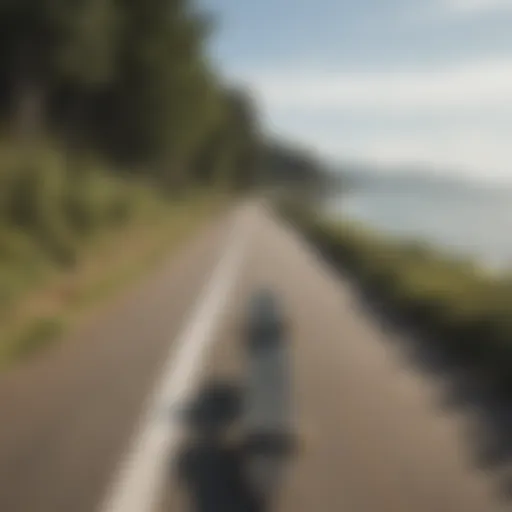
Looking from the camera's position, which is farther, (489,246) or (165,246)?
(165,246)

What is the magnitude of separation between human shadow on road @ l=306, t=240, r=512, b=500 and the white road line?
Answer: 2.19m

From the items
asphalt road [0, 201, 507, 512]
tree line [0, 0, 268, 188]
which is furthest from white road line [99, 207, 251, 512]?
tree line [0, 0, 268, 188]

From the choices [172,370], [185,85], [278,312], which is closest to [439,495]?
[172,370]

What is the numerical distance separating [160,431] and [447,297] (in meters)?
7.45

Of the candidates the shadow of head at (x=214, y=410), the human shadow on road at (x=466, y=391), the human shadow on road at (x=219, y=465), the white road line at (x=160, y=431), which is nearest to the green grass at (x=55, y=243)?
the white road line at (x=160, y=431)

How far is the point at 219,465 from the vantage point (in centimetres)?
671

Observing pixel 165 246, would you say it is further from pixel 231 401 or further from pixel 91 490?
pixel 91 490

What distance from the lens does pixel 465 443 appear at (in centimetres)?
747

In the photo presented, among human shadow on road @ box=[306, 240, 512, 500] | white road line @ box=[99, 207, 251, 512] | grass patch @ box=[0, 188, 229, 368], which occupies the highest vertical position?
human shadow on road @ box=[306, 240, 512, 500]

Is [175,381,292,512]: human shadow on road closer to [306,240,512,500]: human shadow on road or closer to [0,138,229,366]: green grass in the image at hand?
[306,240,512,500]: human shadow on road

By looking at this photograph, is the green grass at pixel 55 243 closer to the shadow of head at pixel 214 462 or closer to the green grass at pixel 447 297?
the shadow of head at pixel 214 462

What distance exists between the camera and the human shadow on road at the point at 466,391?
281 inches

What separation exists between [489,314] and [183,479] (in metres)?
6.31

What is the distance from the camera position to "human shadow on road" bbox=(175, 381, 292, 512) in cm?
588
